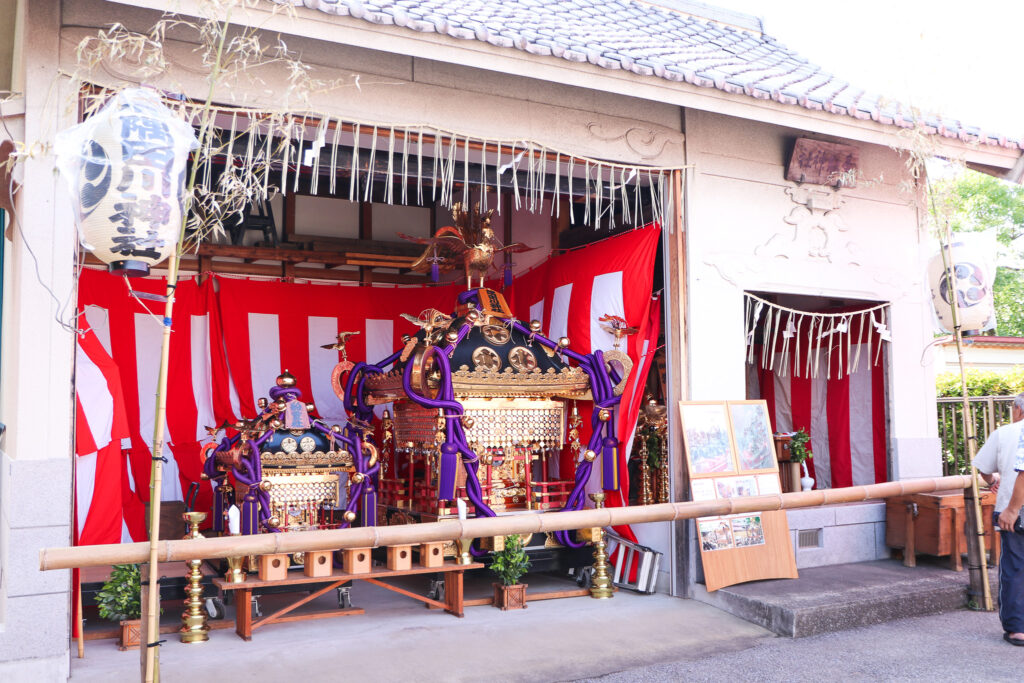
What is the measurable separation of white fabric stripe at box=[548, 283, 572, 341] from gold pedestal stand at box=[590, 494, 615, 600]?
1.85 m

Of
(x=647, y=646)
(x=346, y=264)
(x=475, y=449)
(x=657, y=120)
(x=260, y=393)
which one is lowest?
(x=647, y=646)

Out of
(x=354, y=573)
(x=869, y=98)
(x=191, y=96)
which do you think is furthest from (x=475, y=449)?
(x=869, y=98)

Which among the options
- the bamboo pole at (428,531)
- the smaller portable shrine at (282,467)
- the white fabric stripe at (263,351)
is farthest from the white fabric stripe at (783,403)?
the white fabric stripe at (263,351)

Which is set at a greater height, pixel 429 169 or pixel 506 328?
pixel 429 169

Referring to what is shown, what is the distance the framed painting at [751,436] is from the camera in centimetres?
648

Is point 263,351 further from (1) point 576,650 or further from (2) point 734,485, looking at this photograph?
(2) point 734,485

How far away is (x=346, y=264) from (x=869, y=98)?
5157 mm

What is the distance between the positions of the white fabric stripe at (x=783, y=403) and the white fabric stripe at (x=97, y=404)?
6381 mm

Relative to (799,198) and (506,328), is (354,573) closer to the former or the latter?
(506,328)

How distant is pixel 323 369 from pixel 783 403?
482 centimetres

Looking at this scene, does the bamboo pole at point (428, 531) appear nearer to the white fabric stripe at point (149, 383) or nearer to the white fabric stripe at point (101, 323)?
the white fabric stripe at point (149, 383)

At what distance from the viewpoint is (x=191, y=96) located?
16.3 ft

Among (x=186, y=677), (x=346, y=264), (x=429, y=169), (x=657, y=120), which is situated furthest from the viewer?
(x=346, y=264)

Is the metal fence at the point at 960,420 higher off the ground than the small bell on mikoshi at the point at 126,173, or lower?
lower
